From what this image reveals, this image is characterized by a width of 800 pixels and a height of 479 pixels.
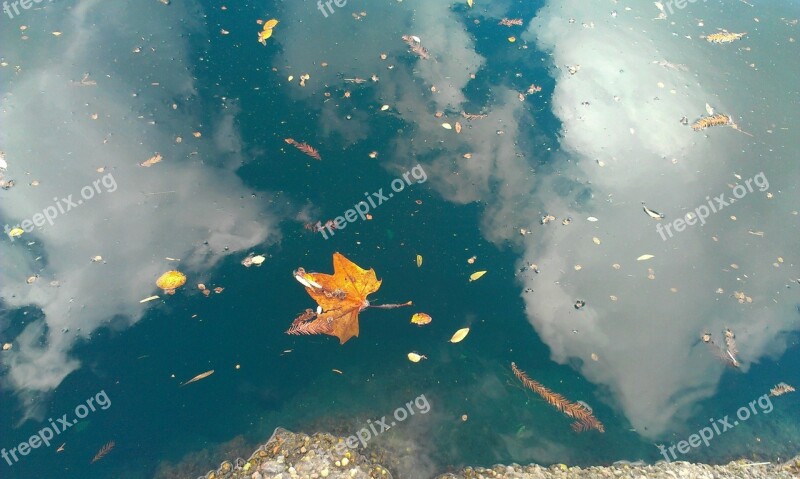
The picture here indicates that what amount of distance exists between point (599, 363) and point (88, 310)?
4.34m

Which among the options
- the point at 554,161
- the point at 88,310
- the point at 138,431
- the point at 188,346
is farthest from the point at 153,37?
the point at 554,161

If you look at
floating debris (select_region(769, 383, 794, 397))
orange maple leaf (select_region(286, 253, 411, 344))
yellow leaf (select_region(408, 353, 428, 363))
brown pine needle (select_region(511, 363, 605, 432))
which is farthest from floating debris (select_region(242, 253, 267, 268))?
floating debris (select_region(769, 383, 794, 397))

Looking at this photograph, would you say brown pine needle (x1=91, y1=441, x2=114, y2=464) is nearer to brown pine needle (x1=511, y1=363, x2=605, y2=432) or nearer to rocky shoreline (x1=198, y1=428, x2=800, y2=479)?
rocky shoreline (x1=198, y1=428, x2=800, y2=479)

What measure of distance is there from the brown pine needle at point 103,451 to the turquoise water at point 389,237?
0.03 meters

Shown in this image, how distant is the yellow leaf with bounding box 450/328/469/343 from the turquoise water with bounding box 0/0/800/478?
0.07 m

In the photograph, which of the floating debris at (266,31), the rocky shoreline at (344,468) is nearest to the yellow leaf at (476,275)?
the rocky shoreline at (344,468)

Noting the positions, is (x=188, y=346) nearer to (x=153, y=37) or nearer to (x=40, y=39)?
(x=153, y=37)

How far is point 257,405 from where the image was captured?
322cm

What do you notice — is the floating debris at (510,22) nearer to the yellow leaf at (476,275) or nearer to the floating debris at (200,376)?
the yellow leaf at (476,275)

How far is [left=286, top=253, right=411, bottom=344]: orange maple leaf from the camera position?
3.45m

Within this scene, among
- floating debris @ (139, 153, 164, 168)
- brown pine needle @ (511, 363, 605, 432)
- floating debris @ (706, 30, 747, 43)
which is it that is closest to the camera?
brown pine needle @ (511, 363, 605, 432)

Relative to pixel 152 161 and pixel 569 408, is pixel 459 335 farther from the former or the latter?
pixel 152 161

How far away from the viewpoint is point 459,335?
3.56 metres

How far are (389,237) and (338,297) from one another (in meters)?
0.75
